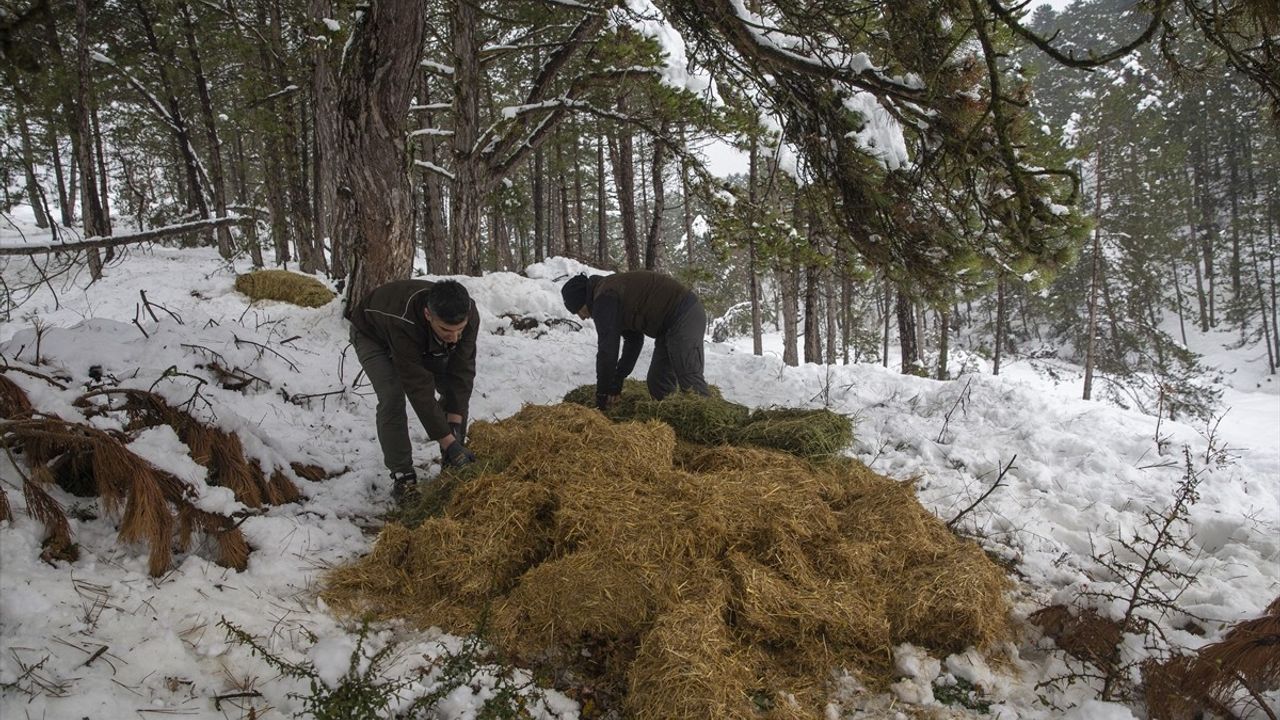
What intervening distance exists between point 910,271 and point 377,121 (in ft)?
16.0

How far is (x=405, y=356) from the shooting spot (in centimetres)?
377

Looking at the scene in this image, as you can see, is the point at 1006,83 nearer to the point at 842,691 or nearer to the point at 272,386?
the point at 842,691

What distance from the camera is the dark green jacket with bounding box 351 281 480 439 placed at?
12.3 feet

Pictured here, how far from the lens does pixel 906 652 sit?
240 cm

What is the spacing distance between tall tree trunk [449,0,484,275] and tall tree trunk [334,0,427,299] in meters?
2.07

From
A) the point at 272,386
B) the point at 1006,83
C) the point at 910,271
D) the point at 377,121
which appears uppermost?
the point at 377,121

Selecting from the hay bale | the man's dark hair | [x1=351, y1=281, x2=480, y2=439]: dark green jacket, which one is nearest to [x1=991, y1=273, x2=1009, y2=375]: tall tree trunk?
the hay bale

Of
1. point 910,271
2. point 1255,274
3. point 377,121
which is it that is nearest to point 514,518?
point 910,271

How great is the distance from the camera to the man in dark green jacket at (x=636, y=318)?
15.4 feet

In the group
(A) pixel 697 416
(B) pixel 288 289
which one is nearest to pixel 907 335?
(A) pixel 697 416

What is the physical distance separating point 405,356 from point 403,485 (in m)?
0.86

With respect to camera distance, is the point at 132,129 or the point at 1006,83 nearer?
the point at 1006,83

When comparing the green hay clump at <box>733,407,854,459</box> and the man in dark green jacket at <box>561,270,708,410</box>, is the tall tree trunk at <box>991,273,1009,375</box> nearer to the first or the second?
the green hay clump at <box>733,407,854,459</box>

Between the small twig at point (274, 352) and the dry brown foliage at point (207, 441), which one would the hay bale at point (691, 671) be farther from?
the small twig at point (274, 352)
